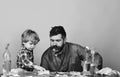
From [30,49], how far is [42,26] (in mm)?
659

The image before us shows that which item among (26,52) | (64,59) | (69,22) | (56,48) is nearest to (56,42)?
(56,48)

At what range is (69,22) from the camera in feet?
11.4

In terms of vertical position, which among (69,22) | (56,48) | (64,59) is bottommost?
(64,59)

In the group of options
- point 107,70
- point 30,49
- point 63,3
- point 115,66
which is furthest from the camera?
point 115,66

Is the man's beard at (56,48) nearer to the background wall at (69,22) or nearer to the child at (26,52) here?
the child at (26,52)

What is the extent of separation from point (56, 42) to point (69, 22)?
69 cm

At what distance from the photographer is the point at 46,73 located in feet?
7.79

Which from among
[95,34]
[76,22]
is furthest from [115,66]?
[76,22]

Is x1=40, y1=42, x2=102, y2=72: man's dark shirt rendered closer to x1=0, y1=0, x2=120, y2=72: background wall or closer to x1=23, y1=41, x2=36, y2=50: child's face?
x1=23, y1=41, x2=36, y2=50: child's face

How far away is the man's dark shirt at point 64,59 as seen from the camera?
2.88 m

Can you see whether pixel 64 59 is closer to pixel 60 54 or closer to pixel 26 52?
pixel 60 54

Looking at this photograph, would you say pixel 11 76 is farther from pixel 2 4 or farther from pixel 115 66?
pixel 115 66

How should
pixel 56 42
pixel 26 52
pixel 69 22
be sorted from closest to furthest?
1. pixel 26 52
2. pixel 56 42
3. pixel 69 22

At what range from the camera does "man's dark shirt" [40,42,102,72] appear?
288 centimetres
